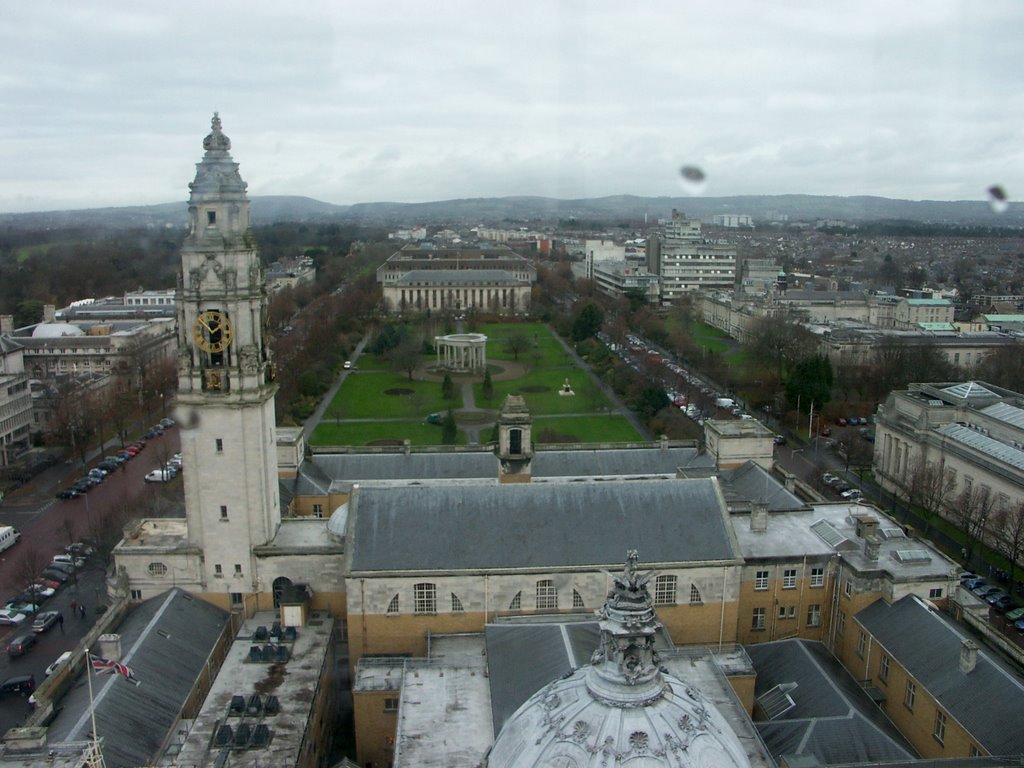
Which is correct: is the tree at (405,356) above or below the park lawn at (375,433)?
above

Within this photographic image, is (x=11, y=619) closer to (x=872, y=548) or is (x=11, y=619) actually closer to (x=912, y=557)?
(x=872, y=548)

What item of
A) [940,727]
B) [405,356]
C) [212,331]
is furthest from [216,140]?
[405,356]

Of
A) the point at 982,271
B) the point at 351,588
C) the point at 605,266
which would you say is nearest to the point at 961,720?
the point at 351,588

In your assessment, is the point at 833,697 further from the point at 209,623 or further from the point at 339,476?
the point at 339,476

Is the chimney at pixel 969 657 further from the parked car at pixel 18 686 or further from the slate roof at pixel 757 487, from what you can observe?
the parked car at pixel 18 686

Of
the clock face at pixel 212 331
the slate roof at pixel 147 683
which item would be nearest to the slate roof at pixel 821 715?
the slate roof at pixel 147 683

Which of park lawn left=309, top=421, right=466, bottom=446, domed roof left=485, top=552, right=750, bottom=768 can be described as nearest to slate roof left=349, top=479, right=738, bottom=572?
domed roof left=485, top=552, right=750, bottom=768

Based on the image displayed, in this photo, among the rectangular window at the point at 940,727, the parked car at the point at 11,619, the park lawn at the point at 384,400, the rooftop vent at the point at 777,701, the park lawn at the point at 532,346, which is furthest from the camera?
the park lawn at the point at 532,346

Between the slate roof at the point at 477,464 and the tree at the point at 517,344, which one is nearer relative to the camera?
the slate roof at the point at 477,464
